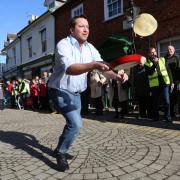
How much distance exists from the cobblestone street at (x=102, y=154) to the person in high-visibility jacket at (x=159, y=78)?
0.66 m

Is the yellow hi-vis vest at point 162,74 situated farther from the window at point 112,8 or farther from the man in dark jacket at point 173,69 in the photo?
the window at point 112,8

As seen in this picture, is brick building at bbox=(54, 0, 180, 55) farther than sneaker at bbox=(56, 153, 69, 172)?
Yes

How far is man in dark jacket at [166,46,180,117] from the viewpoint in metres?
9.35

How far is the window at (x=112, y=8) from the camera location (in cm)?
1587

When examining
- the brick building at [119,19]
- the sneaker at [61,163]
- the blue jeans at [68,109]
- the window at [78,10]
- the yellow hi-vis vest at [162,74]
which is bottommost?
the sneaker at [61,163]

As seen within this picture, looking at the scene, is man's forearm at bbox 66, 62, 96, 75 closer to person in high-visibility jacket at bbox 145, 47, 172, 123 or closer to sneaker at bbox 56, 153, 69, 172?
sneaker at bbox 56, 153, 69, 172

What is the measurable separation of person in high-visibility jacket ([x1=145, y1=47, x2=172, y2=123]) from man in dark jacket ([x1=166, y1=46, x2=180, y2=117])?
30 centimetres

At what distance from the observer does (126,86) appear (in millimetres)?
10234

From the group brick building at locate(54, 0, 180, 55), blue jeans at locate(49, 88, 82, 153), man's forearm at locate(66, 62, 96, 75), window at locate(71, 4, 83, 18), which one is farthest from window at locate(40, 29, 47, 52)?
man's forearm at locate(66, 62, 96, 75)

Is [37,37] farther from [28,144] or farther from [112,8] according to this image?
[28,144]

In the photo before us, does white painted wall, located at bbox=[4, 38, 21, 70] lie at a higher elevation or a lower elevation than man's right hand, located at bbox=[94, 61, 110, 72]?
higher

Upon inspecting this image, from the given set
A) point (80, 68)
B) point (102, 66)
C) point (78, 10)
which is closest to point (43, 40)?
point (78, 10)

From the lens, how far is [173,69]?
31.4ft

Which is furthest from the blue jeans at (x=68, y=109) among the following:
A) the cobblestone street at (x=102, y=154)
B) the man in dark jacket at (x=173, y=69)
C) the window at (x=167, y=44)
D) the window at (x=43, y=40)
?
the window at (x=43, y=40)
